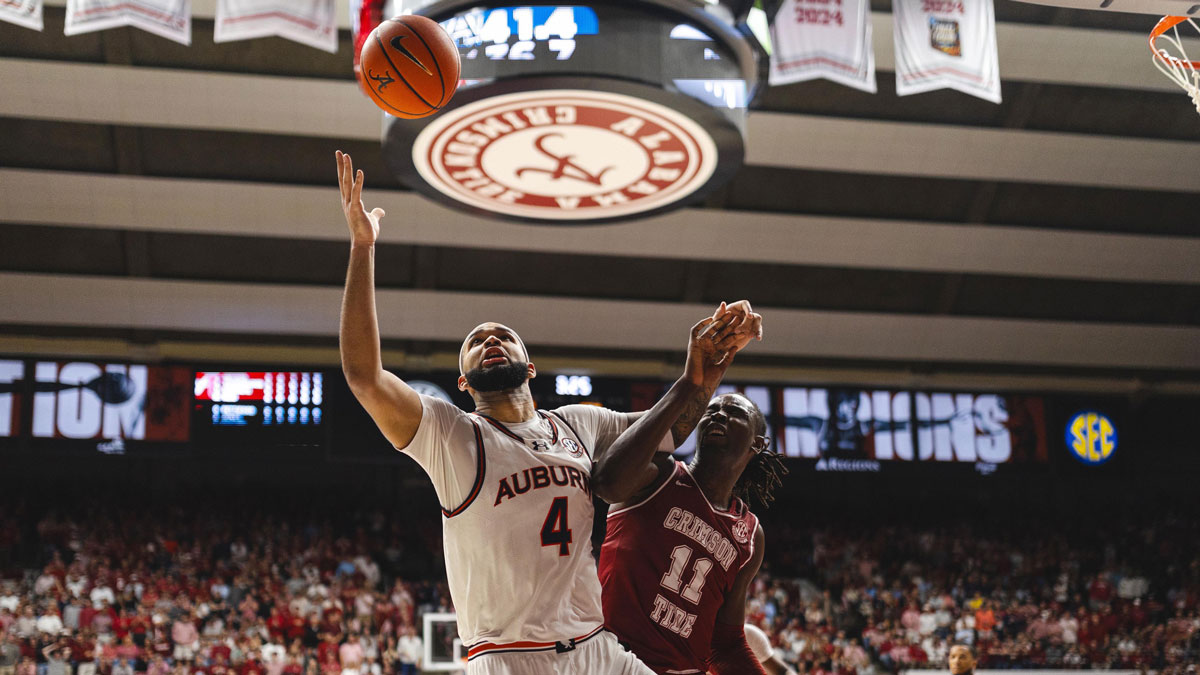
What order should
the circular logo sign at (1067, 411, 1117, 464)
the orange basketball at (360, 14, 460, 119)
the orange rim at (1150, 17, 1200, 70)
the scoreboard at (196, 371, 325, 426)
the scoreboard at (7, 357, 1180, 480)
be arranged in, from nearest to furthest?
the orange basketball at (360, 14, 460, 119) < the orange rim at (1150, 17, 1200, 70) < the scoreboard at (7, 357, 1180, 480) < the scoreboard at (196, 371, 325, 426) < the circular logo sign at (1067, 411, 1117, 464)

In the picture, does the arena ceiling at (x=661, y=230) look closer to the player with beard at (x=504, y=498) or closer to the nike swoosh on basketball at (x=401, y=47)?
the nike swoosh on basketball at (x=401, y=47)

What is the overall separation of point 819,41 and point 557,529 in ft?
37.0

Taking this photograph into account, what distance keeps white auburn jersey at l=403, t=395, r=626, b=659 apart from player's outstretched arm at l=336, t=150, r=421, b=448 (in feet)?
0.30

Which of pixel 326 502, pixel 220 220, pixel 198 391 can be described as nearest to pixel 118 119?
pixel 220 220

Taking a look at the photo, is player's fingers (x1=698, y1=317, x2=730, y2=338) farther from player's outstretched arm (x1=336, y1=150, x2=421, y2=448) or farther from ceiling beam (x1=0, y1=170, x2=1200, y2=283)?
ceiling beam (x1=0, y1=170, x2=1200, y2=283)

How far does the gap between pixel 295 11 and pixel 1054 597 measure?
15733mm

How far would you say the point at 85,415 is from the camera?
18219 millimetres

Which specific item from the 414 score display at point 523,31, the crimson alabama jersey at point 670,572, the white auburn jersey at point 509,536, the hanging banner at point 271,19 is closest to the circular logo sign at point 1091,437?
the 414 score display at point 523,31

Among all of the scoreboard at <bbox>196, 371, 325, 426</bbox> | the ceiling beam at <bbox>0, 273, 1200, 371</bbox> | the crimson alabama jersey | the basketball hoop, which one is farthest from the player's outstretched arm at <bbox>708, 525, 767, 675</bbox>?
the ceiling beam at <bbox>0, 273, 1200, 371</bbox>

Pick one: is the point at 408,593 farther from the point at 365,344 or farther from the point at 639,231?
the point at 365,344

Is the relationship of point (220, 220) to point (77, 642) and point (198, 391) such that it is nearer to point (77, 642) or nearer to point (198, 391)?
point (198, 391)

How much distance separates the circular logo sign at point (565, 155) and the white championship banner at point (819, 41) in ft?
5.90

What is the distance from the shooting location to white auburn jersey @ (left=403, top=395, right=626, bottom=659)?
3637mm

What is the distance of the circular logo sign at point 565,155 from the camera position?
11.3 meters
